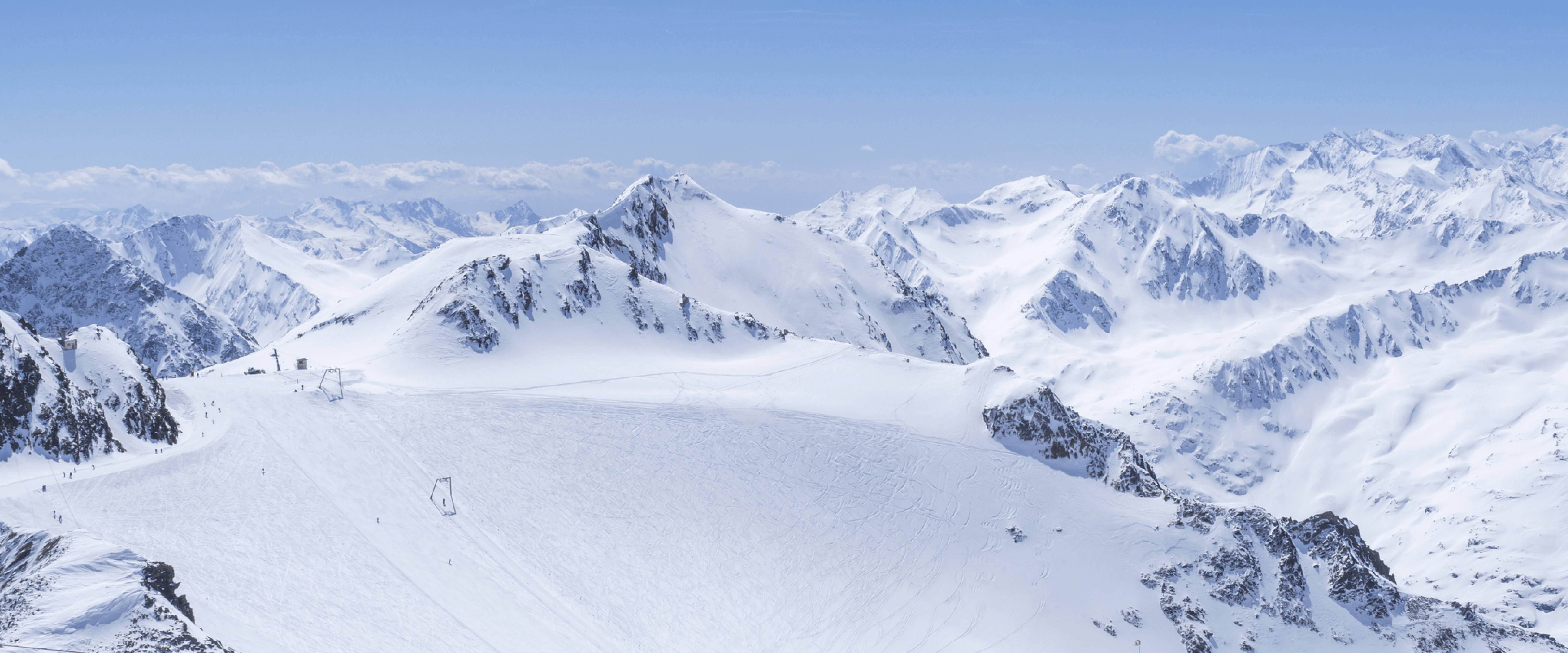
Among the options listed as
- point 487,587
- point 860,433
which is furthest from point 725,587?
point 860,433

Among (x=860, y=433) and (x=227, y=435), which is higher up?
(x=227, y=435)

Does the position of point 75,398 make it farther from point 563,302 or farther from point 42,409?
point 563,302

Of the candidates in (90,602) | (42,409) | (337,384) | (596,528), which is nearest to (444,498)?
(596,528)

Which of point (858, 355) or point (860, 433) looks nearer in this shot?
point (860, 433)

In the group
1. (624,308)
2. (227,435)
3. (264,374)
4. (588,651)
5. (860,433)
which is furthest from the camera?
(624,308)

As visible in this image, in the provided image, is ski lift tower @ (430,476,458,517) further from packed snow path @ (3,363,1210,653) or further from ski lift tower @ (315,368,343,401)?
ski lift tower @ (315,368,343,401)

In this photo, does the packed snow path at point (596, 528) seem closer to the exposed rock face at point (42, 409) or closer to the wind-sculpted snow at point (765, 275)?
the exposed rock face at point (42, 409)

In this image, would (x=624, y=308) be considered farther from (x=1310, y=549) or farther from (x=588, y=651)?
(x=1310, y=549)
